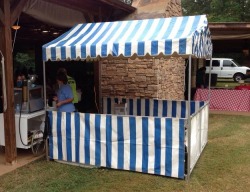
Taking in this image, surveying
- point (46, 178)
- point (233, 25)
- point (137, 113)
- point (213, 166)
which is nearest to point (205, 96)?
point (233, 25)

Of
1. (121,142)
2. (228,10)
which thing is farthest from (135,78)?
(228,10)

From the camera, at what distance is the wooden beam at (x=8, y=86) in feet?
16.5

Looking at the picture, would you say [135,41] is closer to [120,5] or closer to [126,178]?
[126,178]

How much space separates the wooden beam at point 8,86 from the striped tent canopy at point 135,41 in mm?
597

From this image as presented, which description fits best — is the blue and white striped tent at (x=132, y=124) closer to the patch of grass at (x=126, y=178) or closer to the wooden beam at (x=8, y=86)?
the patch of grass at (x=126, y=178)

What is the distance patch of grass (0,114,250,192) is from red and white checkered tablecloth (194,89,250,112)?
16.0 feet

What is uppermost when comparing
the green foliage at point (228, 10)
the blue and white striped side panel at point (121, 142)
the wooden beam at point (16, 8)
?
the green foliage at point (228, 10)

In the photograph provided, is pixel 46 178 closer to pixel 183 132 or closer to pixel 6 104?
pixel 6 104

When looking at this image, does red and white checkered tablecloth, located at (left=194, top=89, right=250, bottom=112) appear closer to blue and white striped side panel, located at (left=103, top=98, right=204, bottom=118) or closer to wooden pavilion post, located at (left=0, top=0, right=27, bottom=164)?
blue and white striped side panel, located at (left=103, top=98, right=204, bottom=118)

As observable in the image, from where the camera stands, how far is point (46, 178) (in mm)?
4727

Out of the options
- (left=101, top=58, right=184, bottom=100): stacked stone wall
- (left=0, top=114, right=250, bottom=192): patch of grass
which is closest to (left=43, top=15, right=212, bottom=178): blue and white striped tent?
(left=0, top=114, right=250, bottom=192): patch of grass

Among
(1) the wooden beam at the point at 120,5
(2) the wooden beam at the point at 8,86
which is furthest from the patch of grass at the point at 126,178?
→ (1) the wooden beam at the point at 120,5

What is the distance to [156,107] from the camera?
7.18 metres

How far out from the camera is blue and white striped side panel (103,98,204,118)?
687cm
